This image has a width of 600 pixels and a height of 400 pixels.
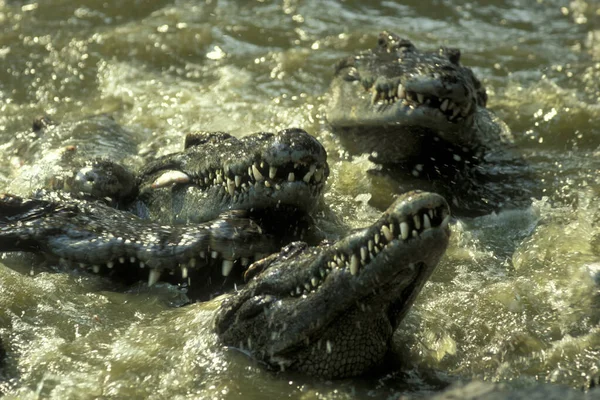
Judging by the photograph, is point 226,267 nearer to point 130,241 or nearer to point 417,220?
point 130,241

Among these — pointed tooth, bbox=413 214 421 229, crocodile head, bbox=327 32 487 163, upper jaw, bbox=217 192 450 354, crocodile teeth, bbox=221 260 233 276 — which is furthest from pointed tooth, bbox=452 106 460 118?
pointed tooth, bbox=413 214 421 229

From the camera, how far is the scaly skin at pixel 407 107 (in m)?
5.86

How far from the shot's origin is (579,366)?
392 cm

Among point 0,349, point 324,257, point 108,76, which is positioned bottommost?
point 108,76

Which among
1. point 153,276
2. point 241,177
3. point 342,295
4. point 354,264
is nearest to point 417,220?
point 354,264

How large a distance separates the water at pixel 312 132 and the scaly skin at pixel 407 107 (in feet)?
0.99

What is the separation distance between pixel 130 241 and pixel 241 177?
31.7 inches

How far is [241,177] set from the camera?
16.7 ft

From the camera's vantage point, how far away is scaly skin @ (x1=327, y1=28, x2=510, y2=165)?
586 centimetres

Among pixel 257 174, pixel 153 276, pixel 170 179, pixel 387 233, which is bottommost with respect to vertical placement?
pixel 153 276

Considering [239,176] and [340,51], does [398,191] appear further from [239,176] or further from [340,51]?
[340,51]

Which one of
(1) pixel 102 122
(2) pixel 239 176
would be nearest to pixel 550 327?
(2) pixel 239 176

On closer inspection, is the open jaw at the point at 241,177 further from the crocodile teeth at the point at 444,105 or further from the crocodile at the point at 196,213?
the crocodile teeth at the point at 444,105

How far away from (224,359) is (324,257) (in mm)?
762
